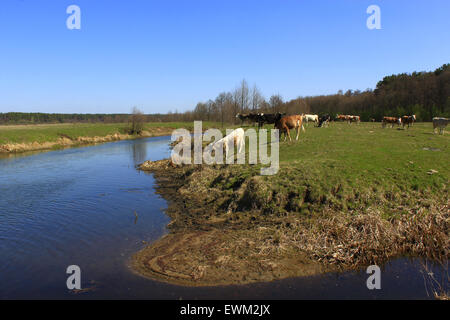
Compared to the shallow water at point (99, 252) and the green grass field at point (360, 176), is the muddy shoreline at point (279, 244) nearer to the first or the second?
the shallow water at point (99, 252)

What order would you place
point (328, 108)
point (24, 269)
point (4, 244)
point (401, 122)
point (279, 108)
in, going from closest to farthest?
point (24, 269) < point (4, 244) < point (401, 122) < point (279, 108) < point (328, 108)

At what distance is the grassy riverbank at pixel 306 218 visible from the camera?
691 cm

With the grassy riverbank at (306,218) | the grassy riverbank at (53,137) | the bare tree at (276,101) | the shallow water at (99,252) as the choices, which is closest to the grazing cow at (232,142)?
the grassy riverbank at (306,218)

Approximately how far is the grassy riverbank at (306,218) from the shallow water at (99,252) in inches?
17.3

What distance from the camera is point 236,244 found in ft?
25.2

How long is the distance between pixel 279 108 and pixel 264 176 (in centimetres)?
4659

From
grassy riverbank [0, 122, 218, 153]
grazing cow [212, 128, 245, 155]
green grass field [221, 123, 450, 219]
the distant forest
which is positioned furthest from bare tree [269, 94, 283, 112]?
green grass field [221, 123, 450, 219]

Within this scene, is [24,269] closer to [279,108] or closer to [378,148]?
[378,148]

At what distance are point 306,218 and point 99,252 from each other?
6.28 m

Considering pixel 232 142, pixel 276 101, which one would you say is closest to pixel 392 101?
pixel 276 101

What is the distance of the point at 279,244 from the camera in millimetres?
7438

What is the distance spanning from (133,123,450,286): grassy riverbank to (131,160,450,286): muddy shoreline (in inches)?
1.0

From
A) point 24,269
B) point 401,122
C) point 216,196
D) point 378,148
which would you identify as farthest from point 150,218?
point 401,122

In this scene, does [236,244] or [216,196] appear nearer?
[236,244]
